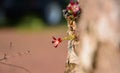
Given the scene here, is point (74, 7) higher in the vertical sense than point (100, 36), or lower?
higher

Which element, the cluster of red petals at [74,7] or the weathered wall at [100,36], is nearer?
the weathered wall at [100,36]

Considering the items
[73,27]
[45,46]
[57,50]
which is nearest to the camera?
[73,27]

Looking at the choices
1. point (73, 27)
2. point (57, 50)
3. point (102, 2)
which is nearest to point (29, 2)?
point (57, 50)

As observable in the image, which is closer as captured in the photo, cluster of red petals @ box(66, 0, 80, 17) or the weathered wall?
the weathered wall

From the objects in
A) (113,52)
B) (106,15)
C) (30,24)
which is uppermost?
(30,24)

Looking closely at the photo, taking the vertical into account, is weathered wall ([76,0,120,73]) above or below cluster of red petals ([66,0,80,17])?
below

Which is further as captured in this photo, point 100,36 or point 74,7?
point 74,7

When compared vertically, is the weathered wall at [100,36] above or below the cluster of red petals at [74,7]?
below

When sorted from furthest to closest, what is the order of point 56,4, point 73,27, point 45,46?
point 56,4
point 45,46
point 73,27

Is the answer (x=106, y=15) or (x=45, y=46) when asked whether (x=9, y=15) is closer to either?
(x=45, y=46)

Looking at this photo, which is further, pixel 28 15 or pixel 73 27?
pixel 28 15

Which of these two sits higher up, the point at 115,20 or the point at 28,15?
the point at 28,15
